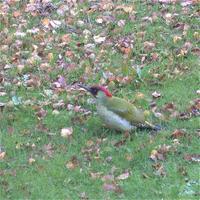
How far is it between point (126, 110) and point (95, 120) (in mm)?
590

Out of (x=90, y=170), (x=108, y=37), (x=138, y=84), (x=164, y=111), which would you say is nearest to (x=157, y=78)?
(x=138, y=84)

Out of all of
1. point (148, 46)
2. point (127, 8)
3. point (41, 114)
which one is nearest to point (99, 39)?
point (148, 46)

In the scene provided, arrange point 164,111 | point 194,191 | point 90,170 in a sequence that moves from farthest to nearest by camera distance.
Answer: point 164,111, point 90,170, point 194,191

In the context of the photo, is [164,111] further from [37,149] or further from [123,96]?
[37,149]

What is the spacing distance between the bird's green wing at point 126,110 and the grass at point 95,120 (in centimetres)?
19

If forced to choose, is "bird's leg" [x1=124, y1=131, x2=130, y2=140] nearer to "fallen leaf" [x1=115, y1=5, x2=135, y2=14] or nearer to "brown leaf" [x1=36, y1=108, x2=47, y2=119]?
"brown leaf" [x1=36, y1=108, x2=47, y2=119]

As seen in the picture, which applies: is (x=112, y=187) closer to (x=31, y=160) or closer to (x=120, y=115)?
(x=31, y=160)

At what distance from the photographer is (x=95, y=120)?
8641mm

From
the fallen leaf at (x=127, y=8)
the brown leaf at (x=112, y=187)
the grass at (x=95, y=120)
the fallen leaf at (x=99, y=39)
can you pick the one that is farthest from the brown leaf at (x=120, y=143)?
the fallen leaf at (x=127, y=8)

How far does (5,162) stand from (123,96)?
7.08ft

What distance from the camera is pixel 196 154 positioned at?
7.68m

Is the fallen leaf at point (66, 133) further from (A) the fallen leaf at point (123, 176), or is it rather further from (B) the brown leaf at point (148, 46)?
(B) the brown leaf at point (148, 46)

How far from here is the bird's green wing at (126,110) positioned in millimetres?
8148

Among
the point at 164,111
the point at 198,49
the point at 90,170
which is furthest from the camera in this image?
the point at 198,49
